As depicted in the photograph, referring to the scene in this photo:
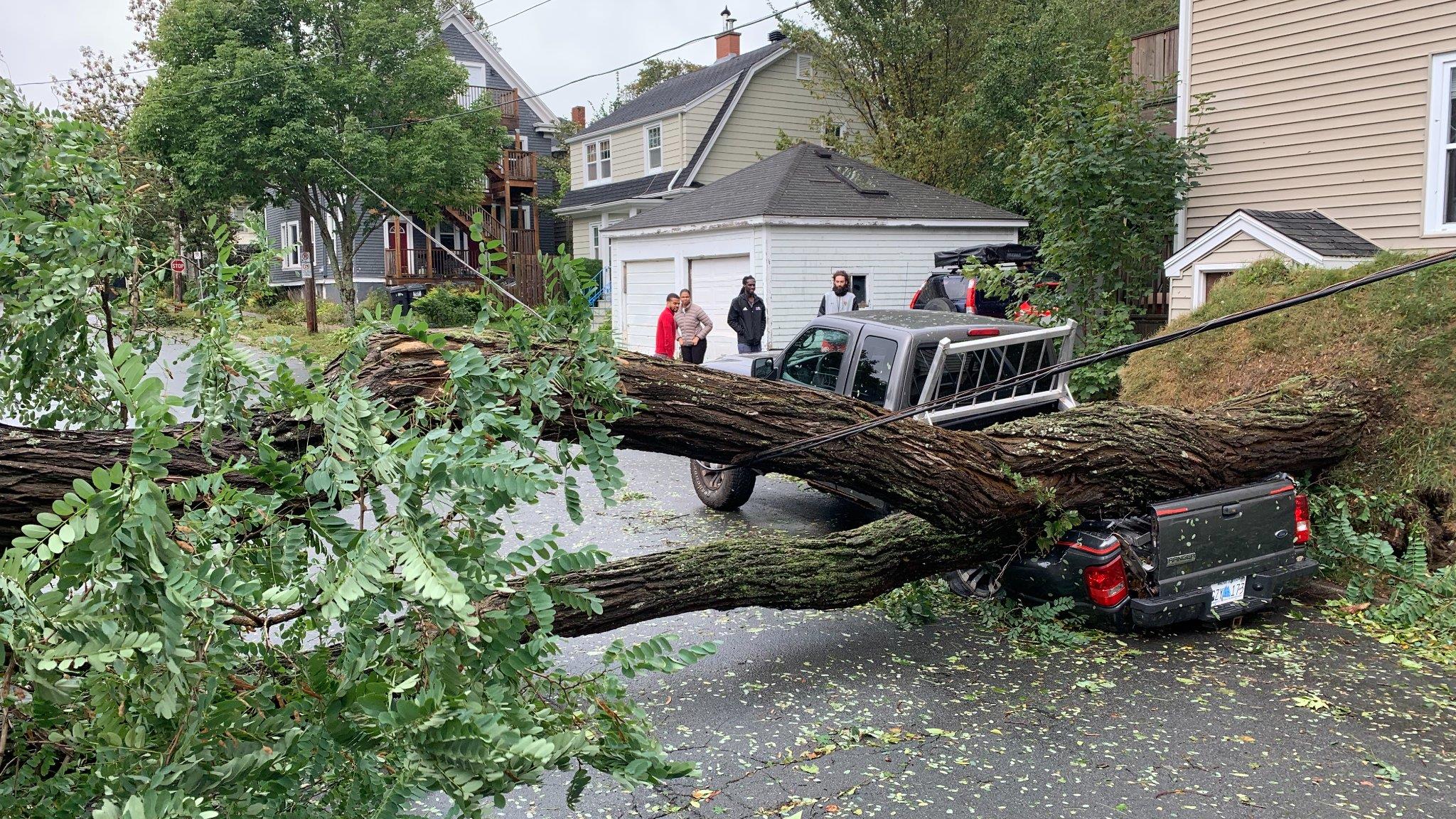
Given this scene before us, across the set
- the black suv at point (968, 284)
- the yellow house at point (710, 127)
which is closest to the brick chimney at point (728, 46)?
the yellow house at point (710, 127)

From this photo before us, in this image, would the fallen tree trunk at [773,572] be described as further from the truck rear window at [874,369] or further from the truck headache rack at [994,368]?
the truck rear window at [874,369]

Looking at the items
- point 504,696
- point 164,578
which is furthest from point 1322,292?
point 164,578

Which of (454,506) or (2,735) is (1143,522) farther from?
(2,735)

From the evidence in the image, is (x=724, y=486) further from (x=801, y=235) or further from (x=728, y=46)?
(x=728, y=46)

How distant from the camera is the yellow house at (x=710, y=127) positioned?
30.8 m

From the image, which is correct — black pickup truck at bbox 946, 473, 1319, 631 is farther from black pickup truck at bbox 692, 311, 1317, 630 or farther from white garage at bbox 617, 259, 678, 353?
white garage at bbox 617, 259, 678, 353

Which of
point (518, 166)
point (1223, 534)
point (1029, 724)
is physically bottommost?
point (1029, 724)

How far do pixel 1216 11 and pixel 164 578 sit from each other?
15.3 meters

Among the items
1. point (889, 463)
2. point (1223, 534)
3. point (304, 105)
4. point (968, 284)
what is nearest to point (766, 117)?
point (304, 105)

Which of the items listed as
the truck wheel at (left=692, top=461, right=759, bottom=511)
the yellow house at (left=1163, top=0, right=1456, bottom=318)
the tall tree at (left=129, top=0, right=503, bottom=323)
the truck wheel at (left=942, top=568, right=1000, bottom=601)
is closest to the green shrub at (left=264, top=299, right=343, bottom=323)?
the tall tree at (left=129, top=0, right=503, bottom=323)

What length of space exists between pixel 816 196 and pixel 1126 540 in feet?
51.0

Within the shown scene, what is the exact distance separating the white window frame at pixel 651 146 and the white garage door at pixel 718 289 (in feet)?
39.5

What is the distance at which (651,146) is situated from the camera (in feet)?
111

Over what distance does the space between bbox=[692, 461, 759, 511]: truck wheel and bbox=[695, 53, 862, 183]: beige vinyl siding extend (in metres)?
21.3
